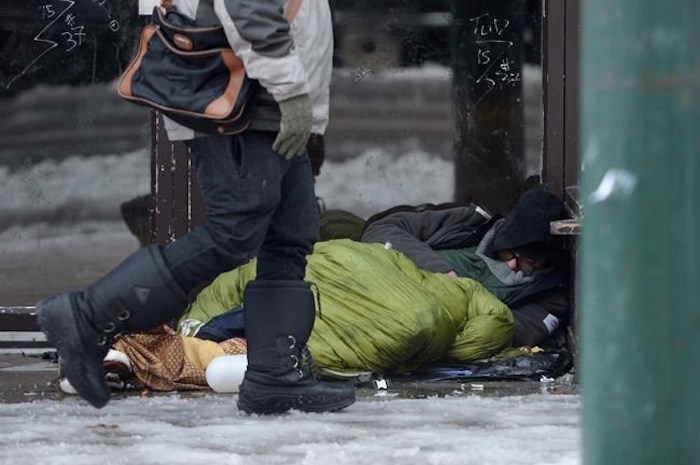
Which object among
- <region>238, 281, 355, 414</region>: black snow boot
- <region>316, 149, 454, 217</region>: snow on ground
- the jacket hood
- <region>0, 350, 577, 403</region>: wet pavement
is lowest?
<region>0, 350, 577, 403</region>: wet pavement

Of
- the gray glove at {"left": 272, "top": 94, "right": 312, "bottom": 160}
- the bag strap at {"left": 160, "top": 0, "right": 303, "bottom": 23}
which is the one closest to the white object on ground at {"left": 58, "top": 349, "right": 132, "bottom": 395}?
the gray glove at {"left": 272, "top": 94, "right": 312, "bottom": 160}

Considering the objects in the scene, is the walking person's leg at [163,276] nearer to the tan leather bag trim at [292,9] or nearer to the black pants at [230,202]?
the black pants at [230,202]

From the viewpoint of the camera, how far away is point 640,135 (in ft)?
6.51

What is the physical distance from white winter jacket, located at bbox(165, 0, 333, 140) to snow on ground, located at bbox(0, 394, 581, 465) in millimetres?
918

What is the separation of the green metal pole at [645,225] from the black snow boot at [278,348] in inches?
104

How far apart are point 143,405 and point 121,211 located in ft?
5.60

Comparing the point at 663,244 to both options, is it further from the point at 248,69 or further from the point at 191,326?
the point at 191,326

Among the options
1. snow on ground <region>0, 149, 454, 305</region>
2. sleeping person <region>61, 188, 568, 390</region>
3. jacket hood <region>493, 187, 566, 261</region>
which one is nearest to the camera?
sleeping person <region>61, 188, 568, 390</region>

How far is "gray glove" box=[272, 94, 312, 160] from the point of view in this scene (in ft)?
13.8

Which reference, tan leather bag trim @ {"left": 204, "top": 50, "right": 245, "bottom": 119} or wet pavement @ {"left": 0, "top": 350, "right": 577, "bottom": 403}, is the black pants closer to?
tan leather bag trim @ {"left": 204, "top": 50, "right": 245, "bottom": 119}

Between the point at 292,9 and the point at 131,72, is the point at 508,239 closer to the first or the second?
the point at 292,9

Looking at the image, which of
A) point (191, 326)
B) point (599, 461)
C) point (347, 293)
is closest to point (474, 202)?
point (347, 293)

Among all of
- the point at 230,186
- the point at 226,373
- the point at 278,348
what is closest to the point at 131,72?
the point at 230,186

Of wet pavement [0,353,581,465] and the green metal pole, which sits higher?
the green metal pole
